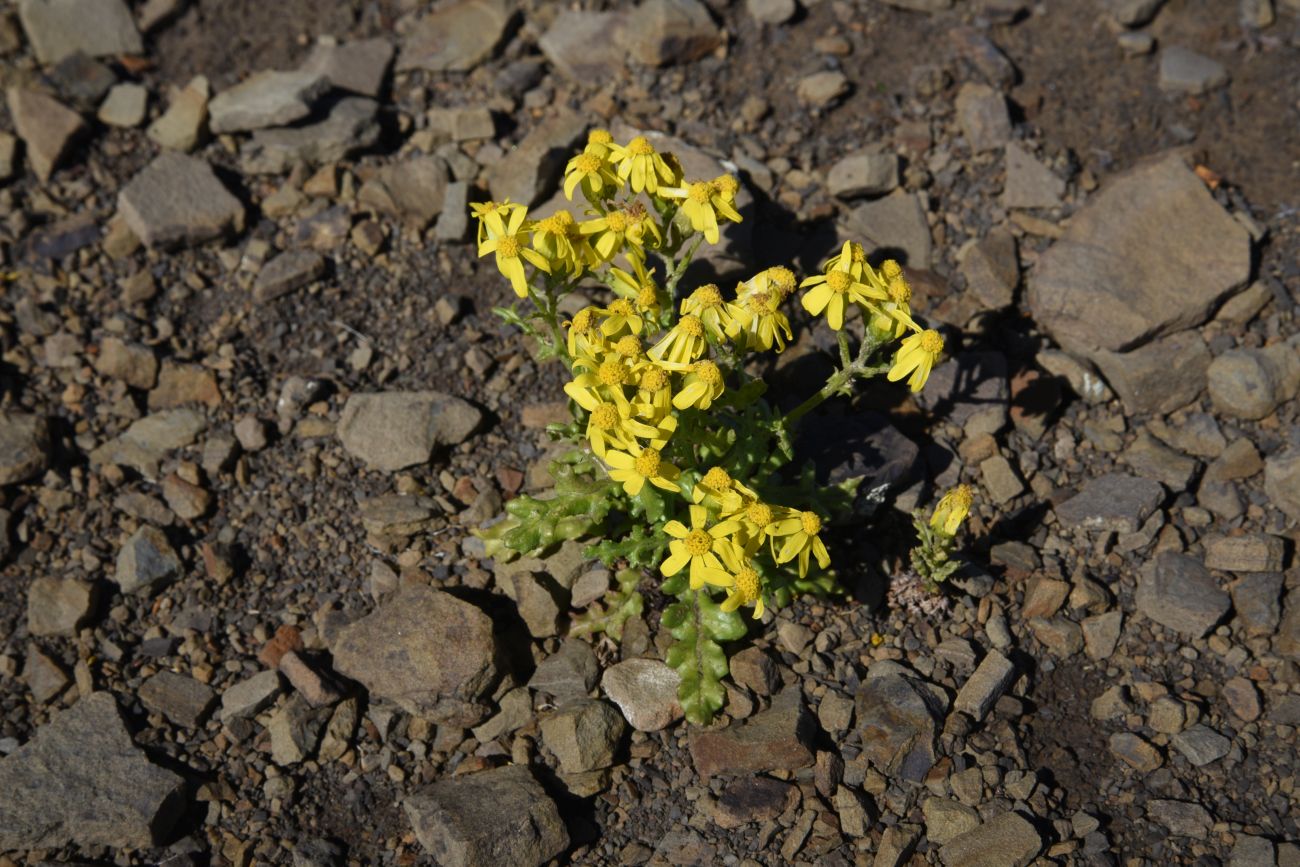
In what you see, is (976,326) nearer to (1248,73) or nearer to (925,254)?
(925,254)

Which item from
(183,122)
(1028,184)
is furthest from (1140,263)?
(183,122)

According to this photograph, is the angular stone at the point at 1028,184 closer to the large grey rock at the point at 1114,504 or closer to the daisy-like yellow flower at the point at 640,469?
the large grey rock at the point at 1114,504

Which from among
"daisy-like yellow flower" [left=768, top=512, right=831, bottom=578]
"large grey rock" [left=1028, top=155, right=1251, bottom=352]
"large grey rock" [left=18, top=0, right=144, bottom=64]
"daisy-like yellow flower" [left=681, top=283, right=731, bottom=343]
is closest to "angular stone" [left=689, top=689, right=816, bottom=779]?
"daisy-like yellow flower" [left=768, top=512, right=831, bottom=578]

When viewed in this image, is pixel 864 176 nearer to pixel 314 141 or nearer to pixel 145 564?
pixel 314 141

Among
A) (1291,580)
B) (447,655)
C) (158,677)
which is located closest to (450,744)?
(447,655)

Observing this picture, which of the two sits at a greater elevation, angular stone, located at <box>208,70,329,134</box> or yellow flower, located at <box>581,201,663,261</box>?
yellow flower, located at <box>581,201,663,261</box>

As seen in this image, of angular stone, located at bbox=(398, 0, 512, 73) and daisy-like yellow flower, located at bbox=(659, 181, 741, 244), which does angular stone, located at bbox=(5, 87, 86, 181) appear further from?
daisy-like yellow flower, located at bbox=(659, 181, 741, 244)
